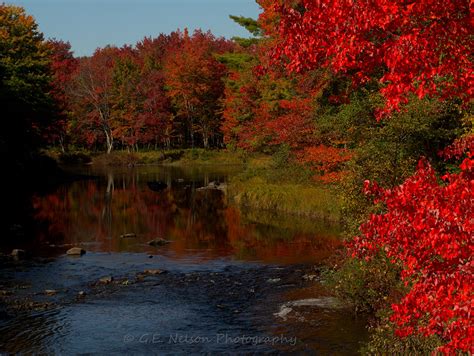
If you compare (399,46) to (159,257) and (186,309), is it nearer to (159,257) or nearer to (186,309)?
(186,309)

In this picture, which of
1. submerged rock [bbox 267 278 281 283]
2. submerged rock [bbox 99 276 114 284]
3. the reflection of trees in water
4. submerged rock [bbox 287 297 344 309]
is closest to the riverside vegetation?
submerged rock [bbox 287 297 344 309]

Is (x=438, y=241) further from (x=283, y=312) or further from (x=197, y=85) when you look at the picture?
(x=197, y=85)

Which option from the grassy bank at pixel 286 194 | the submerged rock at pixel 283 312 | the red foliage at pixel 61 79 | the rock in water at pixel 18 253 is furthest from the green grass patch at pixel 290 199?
the red foliage at pixel 61 79

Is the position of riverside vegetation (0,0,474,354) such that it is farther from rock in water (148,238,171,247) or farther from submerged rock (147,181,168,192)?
rock in water (148,238,171,247)

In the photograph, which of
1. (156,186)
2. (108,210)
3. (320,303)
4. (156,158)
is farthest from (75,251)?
(156,158)

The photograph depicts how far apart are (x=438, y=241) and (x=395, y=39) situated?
10.8 ft

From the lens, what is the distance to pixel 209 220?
38.3 m

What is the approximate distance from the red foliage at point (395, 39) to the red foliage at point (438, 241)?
1404 mm

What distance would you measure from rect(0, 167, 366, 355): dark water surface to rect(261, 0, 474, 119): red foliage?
8552 millimetres

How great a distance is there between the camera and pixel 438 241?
26.8ft

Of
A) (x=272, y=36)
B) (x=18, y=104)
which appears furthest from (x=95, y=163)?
(x=272, y=36)

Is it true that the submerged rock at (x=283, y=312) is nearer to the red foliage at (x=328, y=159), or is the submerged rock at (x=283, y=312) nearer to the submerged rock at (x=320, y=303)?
the submerged rock at (x=320, y=303)

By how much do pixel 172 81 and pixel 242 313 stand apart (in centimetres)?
7824

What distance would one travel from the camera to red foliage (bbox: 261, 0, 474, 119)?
8430mm
